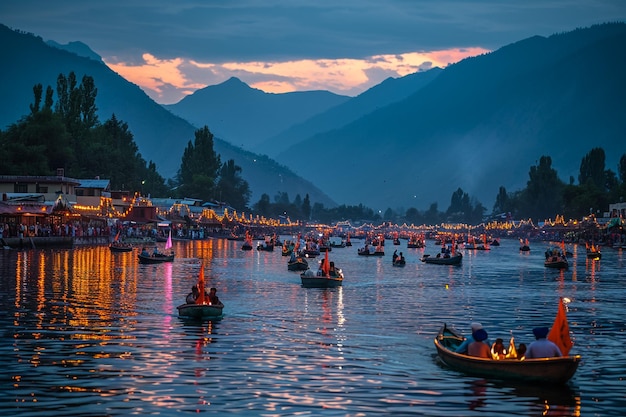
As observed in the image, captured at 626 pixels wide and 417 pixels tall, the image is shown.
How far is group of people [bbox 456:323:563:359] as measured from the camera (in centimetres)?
3262

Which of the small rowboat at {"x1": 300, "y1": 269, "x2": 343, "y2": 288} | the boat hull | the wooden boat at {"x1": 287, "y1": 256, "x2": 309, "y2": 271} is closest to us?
the small rowboat at {"x1": 300, "y1": 269, "x2": 343, "y2": 288}

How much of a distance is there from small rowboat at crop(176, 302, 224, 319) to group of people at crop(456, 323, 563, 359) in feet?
54.3

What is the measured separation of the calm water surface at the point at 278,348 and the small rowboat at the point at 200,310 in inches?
20.2

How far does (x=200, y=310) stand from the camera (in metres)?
48.5

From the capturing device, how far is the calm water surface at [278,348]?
98.7ft

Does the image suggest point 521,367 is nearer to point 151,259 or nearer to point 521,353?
point 521,353

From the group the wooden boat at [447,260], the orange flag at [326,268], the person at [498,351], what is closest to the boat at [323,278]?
the orange flag at [326,268]

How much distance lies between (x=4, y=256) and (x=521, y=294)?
56.8m

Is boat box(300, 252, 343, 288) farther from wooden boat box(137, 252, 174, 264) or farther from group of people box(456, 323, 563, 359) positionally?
group of people box(456, 323, 563, 359)

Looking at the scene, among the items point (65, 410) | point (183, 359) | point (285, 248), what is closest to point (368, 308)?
point (183, 359)

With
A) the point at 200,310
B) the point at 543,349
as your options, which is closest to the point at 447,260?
the point at 200,310

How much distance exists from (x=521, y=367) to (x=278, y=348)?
11.6 metres

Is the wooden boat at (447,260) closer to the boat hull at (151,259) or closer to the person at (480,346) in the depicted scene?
the boat hull at (151,259)

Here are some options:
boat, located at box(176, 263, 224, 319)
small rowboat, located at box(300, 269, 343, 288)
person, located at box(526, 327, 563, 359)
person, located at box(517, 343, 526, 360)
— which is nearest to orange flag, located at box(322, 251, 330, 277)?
small rowboat, located at box(300, 269, 343, 288)
